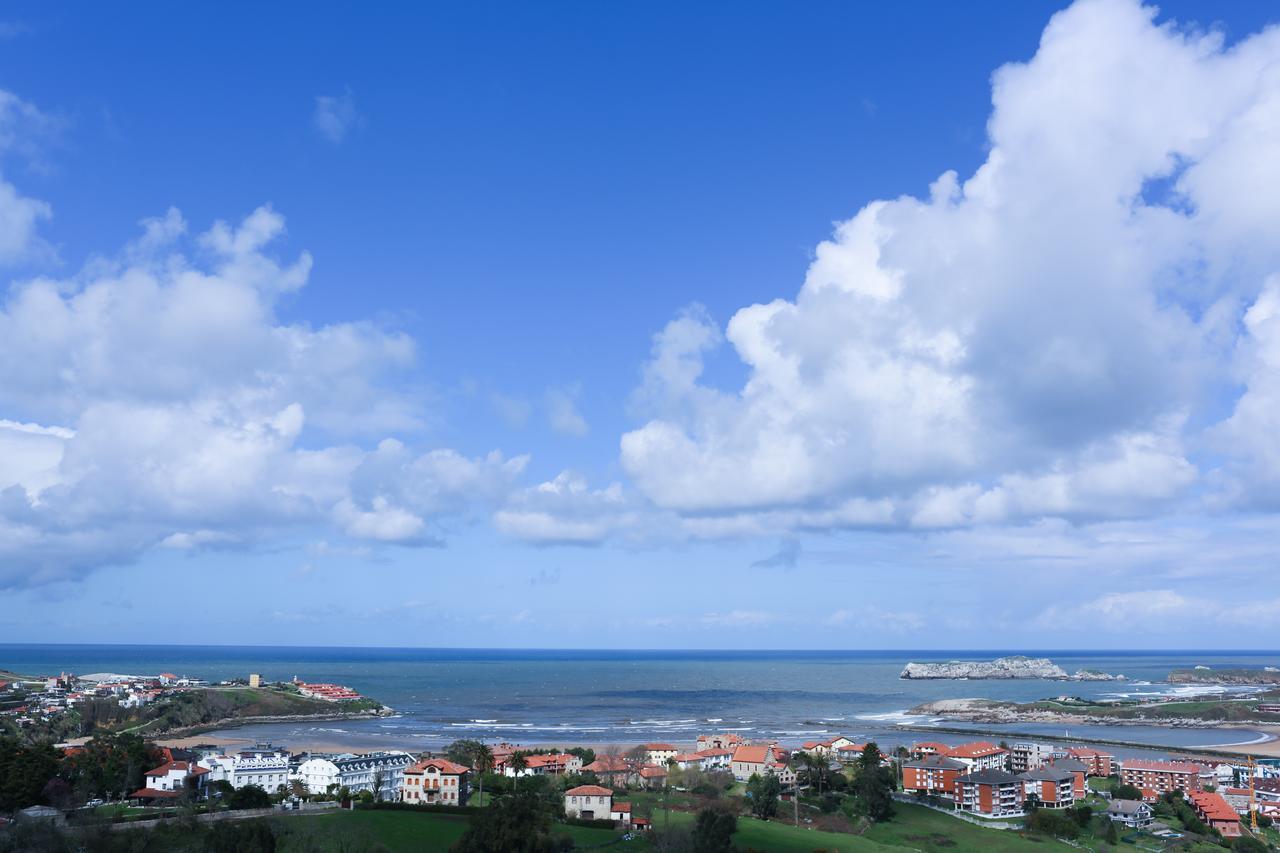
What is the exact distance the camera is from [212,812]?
167 feet

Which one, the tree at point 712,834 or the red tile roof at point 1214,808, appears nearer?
the tree at point 712,834

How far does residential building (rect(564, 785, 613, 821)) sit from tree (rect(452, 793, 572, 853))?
14.7 metres

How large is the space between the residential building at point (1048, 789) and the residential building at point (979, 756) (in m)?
4.12

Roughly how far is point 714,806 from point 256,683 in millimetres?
110822

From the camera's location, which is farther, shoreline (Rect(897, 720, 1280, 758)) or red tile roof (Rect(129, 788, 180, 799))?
shoreline (Rect(897, 720, 1280, 758))

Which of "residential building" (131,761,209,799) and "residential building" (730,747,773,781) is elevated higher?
"residential building" (131,761,209,799)

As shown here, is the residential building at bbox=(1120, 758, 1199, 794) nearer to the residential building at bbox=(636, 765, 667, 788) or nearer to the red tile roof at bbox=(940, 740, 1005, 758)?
the red tile roof at bbox=(940, 740, 1005, 758)

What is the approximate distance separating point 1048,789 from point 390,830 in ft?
151

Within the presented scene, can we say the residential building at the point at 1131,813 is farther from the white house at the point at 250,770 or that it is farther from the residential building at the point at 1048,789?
the white house at the point at 250,770

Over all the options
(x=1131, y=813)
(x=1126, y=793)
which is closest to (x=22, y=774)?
(x=1131, y=813)

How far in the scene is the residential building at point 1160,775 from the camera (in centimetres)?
7284

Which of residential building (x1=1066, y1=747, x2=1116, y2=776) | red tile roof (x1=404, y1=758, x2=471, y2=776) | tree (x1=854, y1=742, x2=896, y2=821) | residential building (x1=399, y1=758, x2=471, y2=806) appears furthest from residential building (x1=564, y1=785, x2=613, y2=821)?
residential building (x1=1066, y1=747, x2=1116, y2=776)

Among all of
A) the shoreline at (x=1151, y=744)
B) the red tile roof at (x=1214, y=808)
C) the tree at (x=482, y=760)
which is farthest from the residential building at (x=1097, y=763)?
the tree at (x=482, y=760)

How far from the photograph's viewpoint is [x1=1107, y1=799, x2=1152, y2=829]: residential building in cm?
6247
